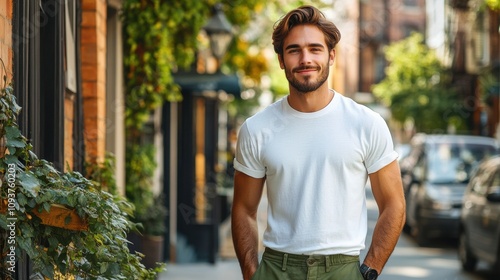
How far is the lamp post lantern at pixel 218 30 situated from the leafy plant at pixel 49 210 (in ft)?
31.7

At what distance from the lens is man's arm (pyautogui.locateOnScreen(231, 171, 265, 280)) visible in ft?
14.9

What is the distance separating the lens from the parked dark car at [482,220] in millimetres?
11633

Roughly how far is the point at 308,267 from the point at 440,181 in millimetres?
13578

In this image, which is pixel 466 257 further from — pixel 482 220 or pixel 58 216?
pixel 58 216

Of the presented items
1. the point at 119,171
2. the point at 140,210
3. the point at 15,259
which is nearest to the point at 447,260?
the point at 140,210

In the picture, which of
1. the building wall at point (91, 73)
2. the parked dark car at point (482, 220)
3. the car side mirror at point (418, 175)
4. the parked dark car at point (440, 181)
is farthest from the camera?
the car side mirror at point (418, 175)

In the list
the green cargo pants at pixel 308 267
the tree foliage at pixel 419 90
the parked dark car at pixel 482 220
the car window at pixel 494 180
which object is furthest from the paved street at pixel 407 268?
the tree foliage at pixel 419 90

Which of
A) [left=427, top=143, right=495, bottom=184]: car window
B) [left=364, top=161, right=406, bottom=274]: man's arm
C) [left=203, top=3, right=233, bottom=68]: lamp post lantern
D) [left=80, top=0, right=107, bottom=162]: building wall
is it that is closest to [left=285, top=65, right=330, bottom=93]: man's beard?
[left=364, top=161, right=406, bottom=274]: man's arm

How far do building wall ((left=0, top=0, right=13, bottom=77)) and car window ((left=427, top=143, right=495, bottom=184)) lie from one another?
44.9 feet

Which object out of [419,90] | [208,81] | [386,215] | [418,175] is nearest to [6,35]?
[386,215]

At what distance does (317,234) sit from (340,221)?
113 millimetres

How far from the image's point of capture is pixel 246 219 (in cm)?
463

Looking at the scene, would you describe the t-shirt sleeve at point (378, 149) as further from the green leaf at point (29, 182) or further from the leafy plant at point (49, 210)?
the green leaf at point (29, 182)

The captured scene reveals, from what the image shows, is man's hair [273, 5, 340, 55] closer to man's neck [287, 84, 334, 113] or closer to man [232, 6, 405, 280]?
man [232, 6, 405, 280]
